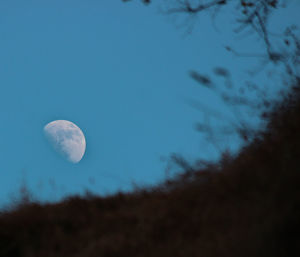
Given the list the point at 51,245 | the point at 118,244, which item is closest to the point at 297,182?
the point at 118,244

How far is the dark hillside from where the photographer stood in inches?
78.2

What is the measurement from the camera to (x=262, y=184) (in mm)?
2332

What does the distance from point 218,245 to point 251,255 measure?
241 mm

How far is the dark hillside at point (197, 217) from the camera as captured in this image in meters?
1.99

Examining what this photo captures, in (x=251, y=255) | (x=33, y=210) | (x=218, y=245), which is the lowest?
(x=251, y=255)

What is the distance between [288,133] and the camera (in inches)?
109

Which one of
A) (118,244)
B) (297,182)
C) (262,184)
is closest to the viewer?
(297,182)

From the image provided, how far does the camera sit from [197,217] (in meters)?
2.56

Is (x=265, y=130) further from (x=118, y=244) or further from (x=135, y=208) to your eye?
(x=118, y=244)

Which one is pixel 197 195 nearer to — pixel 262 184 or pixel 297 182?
pixel 262 184

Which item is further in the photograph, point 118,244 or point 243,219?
point 118,244

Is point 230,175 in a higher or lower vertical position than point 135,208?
lower

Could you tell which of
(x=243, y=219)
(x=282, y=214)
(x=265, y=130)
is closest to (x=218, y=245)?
(x=243, y=219)

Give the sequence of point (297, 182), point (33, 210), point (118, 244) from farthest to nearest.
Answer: point (33, 210) < point (118, 244) < point (297, 182)
